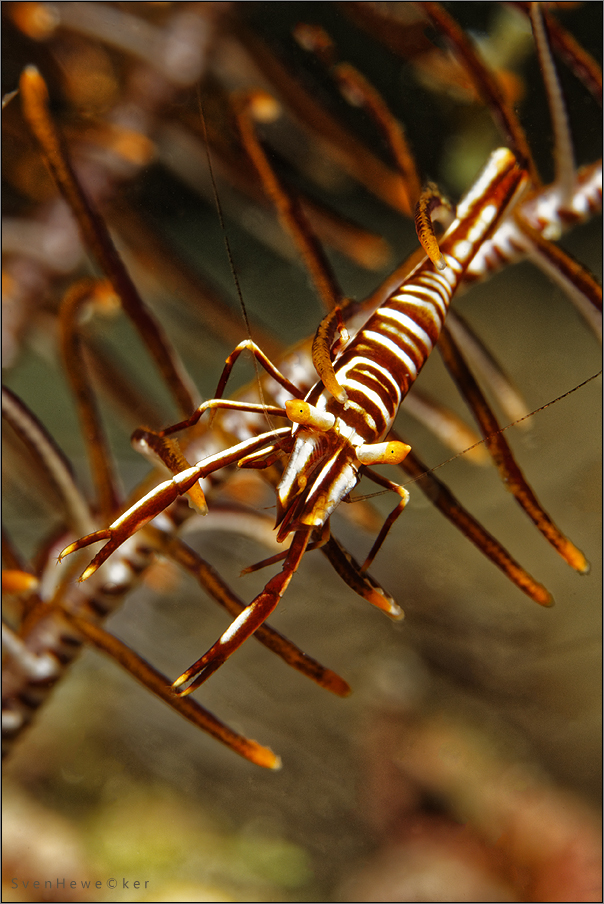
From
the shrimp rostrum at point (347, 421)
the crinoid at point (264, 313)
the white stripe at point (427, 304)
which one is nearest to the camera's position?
the shrimp rostrum at point (347, 421)

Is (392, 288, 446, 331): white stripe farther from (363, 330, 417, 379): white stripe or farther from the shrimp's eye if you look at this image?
the shrimp's eye

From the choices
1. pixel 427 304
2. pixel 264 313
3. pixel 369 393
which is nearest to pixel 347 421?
pixel 369 393

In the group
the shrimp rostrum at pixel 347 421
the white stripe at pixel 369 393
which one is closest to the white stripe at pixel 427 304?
the shrimp rostrum at pixel 347 421

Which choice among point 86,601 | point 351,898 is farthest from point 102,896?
point 86,601

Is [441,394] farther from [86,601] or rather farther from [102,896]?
[102,896]

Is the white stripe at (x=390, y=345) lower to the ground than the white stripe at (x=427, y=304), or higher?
lower

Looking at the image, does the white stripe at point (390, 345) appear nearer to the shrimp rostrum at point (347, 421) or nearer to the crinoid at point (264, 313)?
the shrimp rostrum at point (347, 421)
